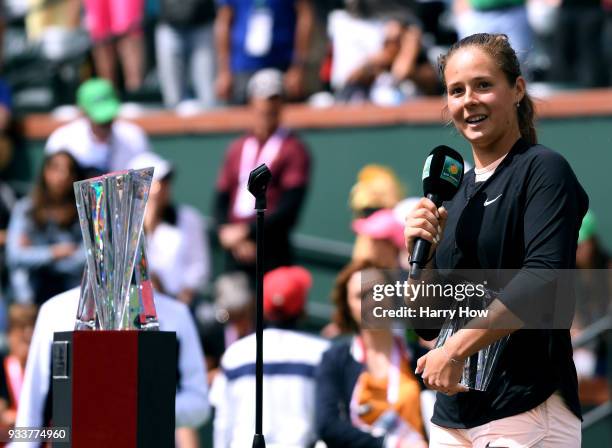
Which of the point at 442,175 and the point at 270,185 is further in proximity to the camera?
the point at 270,185

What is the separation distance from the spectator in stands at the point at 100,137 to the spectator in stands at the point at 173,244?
0.76 metres

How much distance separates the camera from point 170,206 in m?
9.23

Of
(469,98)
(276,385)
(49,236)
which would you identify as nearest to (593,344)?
(276,385)

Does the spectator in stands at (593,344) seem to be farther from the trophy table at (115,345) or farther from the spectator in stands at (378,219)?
the trophy table at (115,345)

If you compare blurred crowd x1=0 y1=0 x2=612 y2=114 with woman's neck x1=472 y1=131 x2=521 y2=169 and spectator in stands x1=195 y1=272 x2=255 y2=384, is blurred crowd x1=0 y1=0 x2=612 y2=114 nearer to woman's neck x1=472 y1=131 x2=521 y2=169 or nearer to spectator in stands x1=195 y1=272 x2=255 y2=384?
spectator in stands x1=195 y1=272 x2=255 y2=384

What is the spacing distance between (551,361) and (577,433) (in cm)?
22

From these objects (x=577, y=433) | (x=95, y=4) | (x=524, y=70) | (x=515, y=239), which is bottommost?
(x=577, y=433)

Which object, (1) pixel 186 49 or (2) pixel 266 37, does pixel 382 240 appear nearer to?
(2) pixel 266 37

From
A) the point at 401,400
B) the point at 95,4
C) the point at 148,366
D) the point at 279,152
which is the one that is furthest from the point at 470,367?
the point at 95,4

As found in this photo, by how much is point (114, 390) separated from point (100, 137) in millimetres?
6241

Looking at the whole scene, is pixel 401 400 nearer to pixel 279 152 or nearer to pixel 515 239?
pixel 515 239

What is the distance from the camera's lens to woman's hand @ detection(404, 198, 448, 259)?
369 centimetres

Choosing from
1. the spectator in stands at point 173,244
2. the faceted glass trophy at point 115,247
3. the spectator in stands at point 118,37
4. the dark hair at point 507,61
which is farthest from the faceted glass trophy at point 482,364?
the spectator in stands at point 118,37

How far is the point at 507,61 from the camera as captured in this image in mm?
3779
